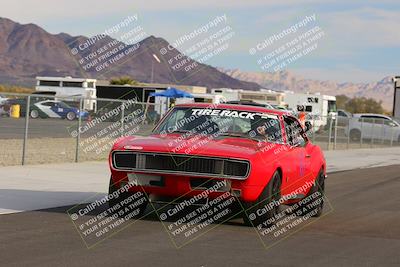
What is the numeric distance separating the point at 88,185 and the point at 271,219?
5.44m

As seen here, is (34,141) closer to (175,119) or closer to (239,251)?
(175,119)

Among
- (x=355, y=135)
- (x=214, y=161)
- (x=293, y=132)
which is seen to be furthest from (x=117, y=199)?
(x=355, y=135)

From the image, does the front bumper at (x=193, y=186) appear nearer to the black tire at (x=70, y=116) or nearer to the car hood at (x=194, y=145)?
the car hood at (x=194, y=145)

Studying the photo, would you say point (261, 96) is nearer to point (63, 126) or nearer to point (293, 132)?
point (63, 126)

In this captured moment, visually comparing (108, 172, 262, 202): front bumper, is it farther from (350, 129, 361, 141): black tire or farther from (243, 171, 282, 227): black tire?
(350, 129, 361, 141): black tire

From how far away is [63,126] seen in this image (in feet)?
66.2

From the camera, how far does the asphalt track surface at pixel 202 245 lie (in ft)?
25.1

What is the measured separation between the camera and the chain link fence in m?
18.5

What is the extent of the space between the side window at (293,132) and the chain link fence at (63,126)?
7.47 metres

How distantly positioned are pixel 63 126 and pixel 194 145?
35.0ft

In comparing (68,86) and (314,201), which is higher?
(314,201)

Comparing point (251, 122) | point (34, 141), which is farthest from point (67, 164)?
point (251, 122)

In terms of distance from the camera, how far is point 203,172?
975 cm

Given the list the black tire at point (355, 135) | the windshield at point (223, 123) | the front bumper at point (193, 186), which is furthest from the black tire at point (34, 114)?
the black tire at point (355, 135)
